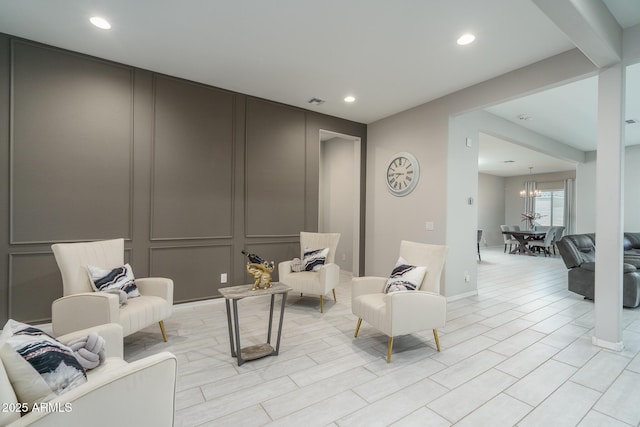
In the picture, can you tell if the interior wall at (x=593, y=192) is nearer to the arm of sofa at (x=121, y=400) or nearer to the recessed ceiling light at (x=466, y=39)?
the recessed ceiling light at (x=466, y=39)

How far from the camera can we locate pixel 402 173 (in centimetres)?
466

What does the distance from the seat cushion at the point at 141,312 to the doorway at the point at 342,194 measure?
11.2 feet

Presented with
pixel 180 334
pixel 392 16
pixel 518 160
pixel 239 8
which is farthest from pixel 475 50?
pixel 518 160

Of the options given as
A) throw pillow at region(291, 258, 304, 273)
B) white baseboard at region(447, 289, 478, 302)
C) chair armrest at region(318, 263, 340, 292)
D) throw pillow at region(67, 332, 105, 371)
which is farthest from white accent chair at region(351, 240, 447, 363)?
throw pillow at region(67, 332, 105, 371)

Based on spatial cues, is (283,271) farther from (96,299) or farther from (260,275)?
(96,299)

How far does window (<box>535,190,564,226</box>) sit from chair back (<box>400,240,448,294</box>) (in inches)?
412

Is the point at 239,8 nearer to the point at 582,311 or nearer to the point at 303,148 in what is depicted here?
the point at 303,148

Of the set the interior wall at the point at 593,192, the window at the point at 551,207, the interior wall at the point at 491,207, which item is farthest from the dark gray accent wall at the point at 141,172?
the window at the point at 551,207

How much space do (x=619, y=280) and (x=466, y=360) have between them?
1587 mm

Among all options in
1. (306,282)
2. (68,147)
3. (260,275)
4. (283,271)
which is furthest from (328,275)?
(68,147)

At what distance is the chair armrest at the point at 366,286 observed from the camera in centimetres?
290

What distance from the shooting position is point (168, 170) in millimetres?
3598

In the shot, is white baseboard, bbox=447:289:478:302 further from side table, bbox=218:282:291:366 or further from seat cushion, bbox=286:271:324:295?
side table, bbox=218:282:291:366

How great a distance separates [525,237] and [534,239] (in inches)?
13.6
